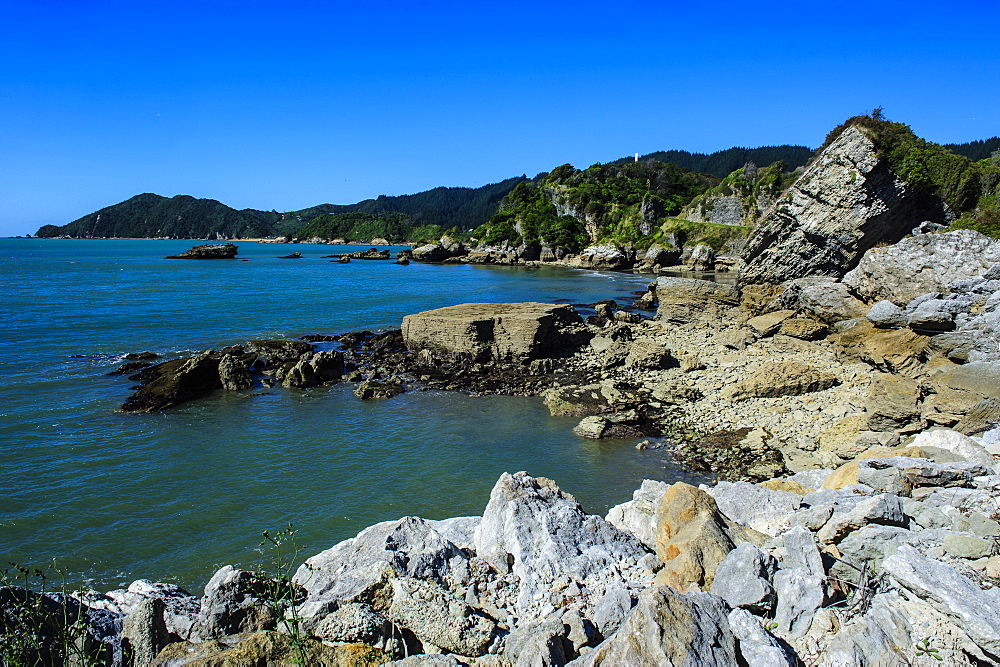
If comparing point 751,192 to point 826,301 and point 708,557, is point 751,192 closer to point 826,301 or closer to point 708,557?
point 826,301

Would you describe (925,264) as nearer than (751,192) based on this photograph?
Yes

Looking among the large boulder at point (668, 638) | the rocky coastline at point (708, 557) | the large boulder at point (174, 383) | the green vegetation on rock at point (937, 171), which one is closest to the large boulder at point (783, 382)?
the rocky coastline at point (708, 557)

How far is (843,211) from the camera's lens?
2998cm

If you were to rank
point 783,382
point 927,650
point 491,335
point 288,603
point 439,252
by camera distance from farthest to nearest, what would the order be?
point 439,252, point 491,335, point 783,382, point 288,603, point 927,650

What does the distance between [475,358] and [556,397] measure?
5.54 metres


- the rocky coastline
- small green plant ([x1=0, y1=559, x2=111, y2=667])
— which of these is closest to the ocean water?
the rocky coastline

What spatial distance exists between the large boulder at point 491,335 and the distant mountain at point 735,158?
452 feet

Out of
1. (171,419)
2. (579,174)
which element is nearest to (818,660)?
(171,419)

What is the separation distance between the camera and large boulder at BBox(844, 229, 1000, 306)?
21.6 meters

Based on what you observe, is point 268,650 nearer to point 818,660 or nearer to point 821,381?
point 818,660

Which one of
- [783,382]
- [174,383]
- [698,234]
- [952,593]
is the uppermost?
[698,234]

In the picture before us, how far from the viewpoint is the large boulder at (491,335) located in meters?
22.4

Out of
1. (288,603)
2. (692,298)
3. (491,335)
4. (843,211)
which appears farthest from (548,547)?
(843,211)

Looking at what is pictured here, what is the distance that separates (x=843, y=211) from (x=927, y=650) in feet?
103
